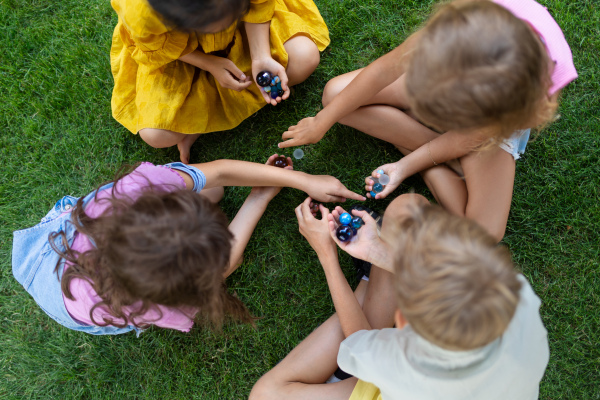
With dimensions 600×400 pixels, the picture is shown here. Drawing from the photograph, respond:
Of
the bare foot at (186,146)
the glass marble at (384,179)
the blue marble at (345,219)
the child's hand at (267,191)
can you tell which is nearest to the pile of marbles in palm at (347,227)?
the blue marble at (345,219)

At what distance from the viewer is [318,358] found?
1.77m

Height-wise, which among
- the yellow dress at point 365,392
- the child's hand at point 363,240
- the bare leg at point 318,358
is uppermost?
the child's hand at point 363,240

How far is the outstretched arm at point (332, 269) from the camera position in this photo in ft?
5.62

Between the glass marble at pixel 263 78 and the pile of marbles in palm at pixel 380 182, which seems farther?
the pile of marbles in palm at pixel 380 182

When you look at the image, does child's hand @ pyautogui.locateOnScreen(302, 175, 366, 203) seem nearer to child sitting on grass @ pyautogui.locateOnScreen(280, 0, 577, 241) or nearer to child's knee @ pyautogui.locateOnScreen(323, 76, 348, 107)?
child sitting on grass @ pyautogui.locateOnScreen(280, 0, 577, 241)

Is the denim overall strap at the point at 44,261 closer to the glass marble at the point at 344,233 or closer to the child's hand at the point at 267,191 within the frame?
the child's hand at the point at 267,191


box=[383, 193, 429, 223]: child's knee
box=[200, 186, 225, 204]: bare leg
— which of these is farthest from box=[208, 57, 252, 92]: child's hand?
box=[383, 193, 429, 223]: child's knee

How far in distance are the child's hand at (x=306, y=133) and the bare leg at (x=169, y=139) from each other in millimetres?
464

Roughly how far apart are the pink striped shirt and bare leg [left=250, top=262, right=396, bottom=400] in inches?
36.9

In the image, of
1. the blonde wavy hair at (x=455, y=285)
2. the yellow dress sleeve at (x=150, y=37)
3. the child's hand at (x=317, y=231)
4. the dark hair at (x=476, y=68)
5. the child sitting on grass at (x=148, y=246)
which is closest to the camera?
the blonde wavy hair at (x=455, y=285)

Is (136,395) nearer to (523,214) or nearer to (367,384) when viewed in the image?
(367,384)

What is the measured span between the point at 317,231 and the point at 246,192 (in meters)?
0.46

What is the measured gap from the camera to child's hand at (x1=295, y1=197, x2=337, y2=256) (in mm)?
1842

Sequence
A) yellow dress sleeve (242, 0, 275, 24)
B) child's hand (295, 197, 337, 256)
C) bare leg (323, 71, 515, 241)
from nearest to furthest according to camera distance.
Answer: bare leg (323, 71, 515, 241)
yellow dress sleeve (242, 0, 275, 24)
child's hand (295, 197, 337, 256)
